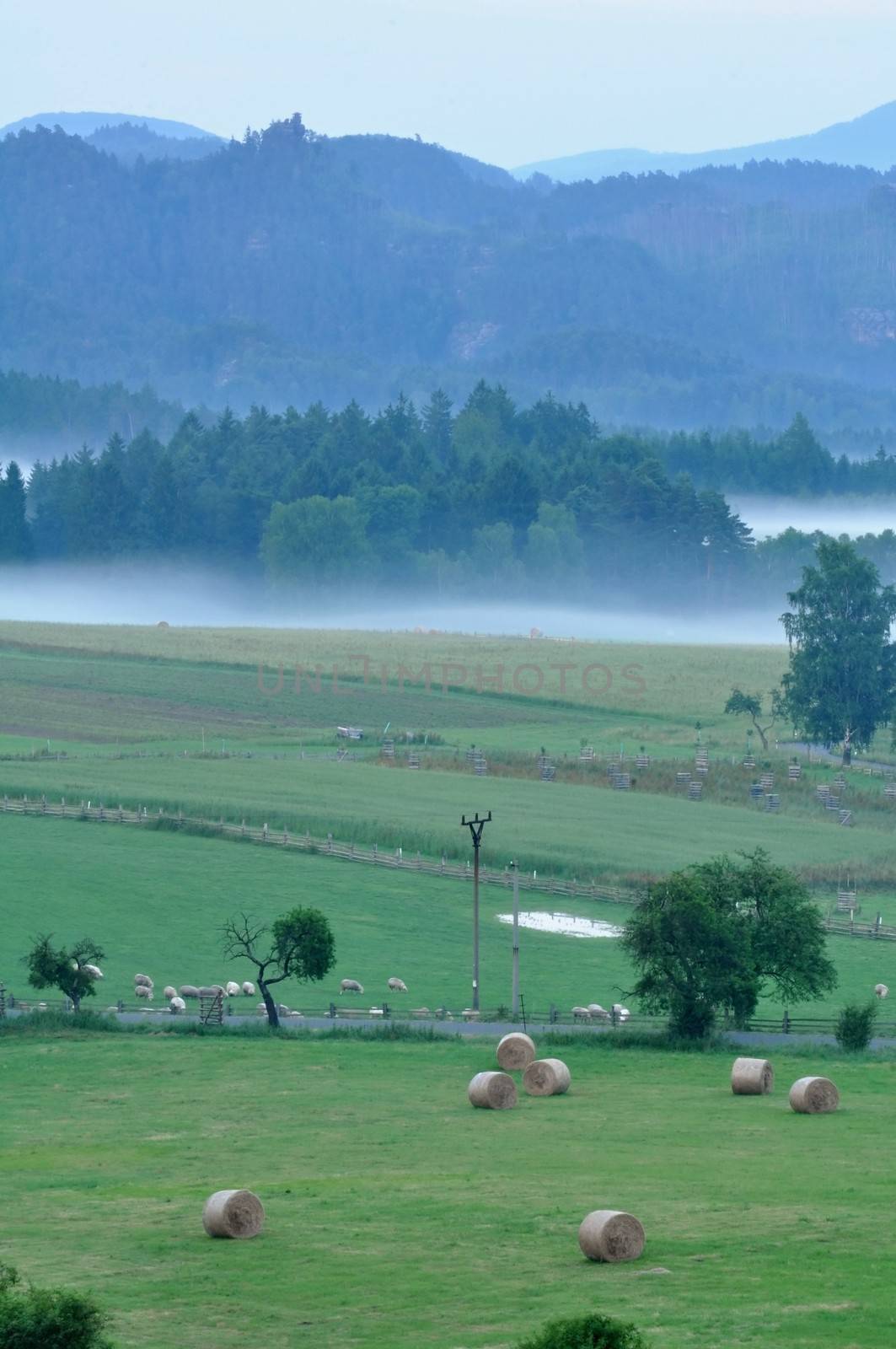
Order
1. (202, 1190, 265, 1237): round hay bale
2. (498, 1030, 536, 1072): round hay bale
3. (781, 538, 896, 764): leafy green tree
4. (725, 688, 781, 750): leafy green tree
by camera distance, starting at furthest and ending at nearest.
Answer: (725, 688, 781, 750): leafy green tree → (781, 538, 896, 764): leafy green tree → (498, 1030, 536, 1072): round hay bale → (202, 1190, 265, 1237): round hay bale

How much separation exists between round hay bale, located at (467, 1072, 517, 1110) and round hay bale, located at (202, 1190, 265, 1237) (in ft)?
39.2

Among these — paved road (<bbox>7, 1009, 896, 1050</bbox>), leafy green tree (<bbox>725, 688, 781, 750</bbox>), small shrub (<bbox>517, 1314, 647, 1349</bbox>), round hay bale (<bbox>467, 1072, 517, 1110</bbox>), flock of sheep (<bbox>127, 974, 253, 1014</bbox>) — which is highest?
leafy green tree (<bbox>725, 688, 781, 750</bbox>)

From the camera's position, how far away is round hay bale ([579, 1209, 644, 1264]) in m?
31.9

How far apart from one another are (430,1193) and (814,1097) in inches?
387

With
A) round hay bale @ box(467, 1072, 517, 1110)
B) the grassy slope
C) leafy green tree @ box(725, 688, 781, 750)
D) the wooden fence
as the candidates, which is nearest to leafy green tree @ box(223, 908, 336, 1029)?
round hay bale @ box(467, 1072, 517, 1110)

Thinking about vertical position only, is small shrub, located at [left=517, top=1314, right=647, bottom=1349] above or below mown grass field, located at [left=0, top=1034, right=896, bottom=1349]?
above

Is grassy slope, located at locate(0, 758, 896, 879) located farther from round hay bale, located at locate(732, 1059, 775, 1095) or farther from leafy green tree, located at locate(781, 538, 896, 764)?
round hay bale, located at locate(732, 1059, 775, 1095)

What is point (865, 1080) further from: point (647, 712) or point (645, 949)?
point (647, 712)

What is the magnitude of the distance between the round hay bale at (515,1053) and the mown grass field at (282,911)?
10343 millimetres

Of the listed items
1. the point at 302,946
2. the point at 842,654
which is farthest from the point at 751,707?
the point at 302,946

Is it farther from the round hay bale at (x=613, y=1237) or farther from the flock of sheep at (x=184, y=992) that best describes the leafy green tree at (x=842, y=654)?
the round hay bale at (x=613, y=1237)

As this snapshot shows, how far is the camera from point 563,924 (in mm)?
75688

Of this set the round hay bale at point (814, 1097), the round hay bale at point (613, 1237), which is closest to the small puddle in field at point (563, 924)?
the round hay bale at point (814, 1097)

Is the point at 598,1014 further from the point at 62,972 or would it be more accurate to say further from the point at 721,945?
the point at 62,972
